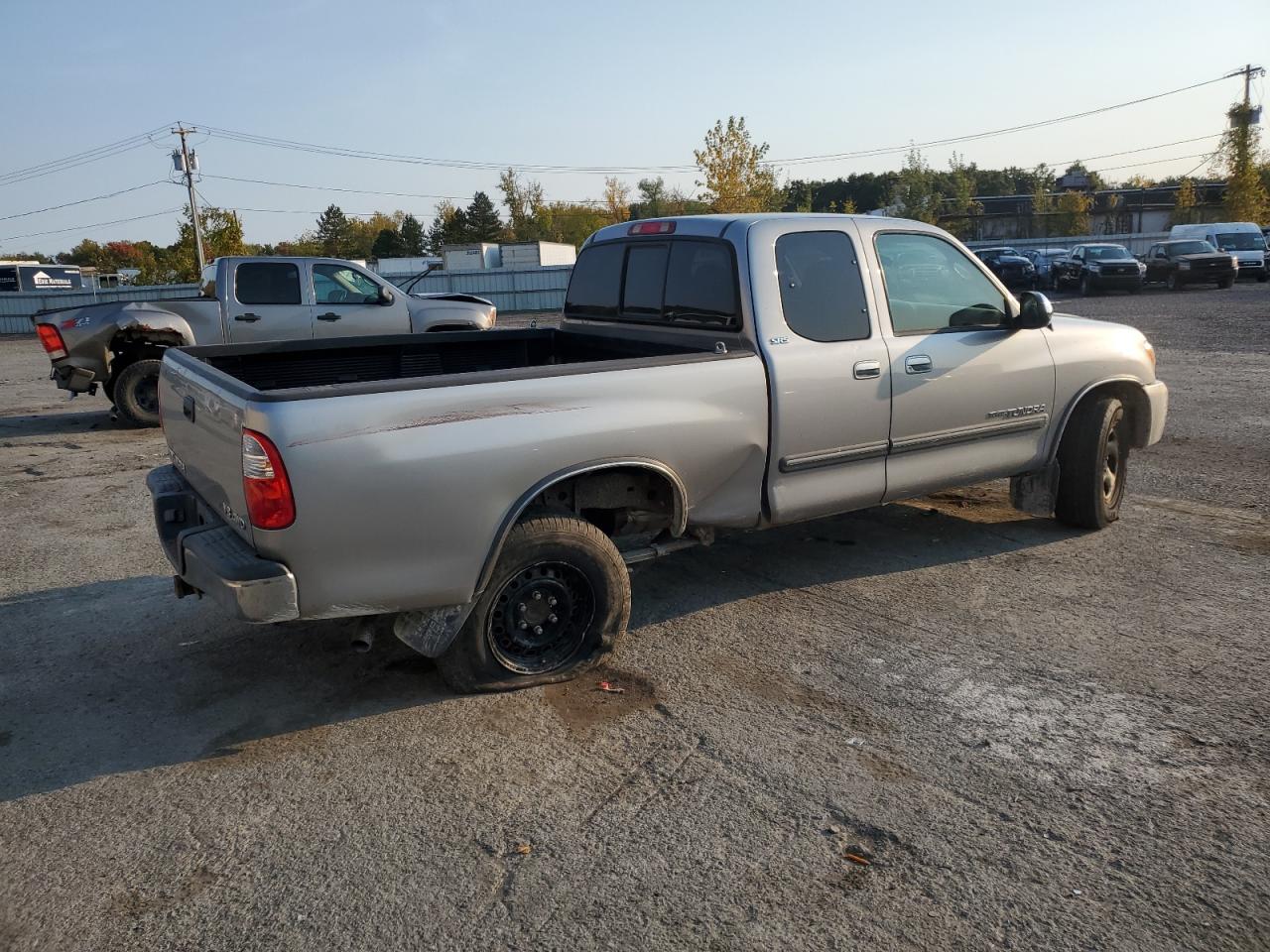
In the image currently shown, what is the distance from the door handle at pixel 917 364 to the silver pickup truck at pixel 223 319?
756 centimetres

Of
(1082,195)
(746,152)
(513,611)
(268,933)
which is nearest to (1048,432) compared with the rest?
(513,611)

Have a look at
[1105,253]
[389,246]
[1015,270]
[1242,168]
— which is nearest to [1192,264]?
[1105,253]

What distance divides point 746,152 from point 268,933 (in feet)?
144

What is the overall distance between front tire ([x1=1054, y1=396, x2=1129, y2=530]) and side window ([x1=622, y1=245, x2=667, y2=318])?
2.68 m

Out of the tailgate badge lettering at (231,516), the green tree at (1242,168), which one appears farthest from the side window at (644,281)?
the green tree at (1242,168)

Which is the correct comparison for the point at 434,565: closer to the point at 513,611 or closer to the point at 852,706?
the point at 513,611

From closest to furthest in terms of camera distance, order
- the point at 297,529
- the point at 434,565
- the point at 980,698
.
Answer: the point at 297,529, the point at 434,565, the point at 980,698

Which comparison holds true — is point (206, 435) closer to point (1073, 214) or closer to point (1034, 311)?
point (1034, 311)

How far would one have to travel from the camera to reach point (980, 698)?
411 cm

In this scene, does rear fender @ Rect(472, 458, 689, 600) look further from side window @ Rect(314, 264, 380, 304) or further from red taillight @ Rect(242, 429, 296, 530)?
side window @ Rect(314, 264, 380, 304)

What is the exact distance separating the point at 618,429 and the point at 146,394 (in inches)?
359

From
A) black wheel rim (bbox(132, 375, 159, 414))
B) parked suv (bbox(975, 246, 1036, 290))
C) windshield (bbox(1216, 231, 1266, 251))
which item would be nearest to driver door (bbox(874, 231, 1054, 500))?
black wheel rim (bbox(132, 375, 159, 414))

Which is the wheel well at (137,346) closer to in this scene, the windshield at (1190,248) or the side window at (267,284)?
the side window at (267,284)

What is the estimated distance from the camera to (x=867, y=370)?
5.09 meters
